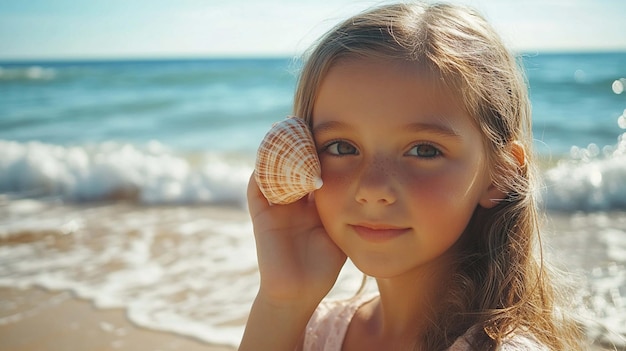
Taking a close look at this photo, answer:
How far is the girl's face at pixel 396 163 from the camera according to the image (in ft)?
6.59

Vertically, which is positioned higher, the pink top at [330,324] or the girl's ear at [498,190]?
the girl's ear at [498,190]

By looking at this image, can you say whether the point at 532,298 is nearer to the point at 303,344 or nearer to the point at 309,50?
the point at 303,344

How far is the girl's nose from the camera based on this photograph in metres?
1.98

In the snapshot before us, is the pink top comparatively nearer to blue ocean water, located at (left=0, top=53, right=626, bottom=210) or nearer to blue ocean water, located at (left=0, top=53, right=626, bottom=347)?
blue ocean water, located at (left=0, top=53, right=626, bottom=210)

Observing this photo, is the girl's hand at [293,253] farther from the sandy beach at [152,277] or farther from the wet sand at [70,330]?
the wet sand at [70,330]

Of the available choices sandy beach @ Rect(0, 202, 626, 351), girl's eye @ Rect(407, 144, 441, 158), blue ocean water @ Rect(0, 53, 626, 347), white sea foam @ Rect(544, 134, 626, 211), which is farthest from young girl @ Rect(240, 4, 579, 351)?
white sea foam @ Rect(544, 134, 626, 211)

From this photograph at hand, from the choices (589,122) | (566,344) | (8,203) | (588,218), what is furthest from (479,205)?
(589,122)

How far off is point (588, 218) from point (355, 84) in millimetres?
5443

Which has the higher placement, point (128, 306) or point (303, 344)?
point (303, 344)

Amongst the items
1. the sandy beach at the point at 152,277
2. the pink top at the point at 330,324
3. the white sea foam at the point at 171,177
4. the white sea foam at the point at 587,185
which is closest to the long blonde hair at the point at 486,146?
the pink top at the point at 330,324

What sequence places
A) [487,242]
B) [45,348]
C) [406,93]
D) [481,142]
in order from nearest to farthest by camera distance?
[406,93] → [481,142] → [487,242] → [45,348]

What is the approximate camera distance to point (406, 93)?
→ 201cm

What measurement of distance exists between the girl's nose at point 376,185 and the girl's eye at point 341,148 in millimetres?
114

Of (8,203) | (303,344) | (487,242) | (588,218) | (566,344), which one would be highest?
(487,242)
